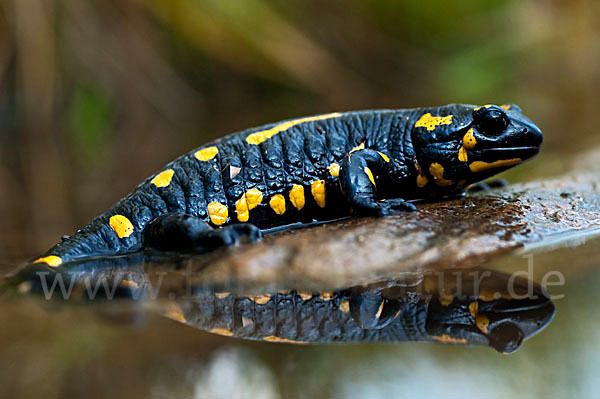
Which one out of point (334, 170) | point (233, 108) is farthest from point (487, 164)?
point (233, 108)

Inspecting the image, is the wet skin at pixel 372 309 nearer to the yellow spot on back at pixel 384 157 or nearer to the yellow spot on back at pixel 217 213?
the yellow spot on back at pixel 217 213

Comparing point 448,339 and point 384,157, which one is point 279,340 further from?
point 384,157

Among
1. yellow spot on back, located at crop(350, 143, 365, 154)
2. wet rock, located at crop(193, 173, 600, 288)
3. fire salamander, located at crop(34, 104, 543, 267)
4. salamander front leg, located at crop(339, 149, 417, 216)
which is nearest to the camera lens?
wet rock, located at crop(193, 173, 600, 288)

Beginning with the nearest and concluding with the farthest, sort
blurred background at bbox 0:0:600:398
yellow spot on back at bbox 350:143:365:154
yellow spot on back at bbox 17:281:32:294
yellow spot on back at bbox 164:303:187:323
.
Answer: blurred background at bbox 0:0:600:398
yellow spot on back at bbox 164:303:187:323
yellow spot on back at bbox 17:281:32:294
yellow spot on back at bbox 350:143:365:154

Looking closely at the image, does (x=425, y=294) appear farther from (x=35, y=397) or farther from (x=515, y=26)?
(x=515, y=26)

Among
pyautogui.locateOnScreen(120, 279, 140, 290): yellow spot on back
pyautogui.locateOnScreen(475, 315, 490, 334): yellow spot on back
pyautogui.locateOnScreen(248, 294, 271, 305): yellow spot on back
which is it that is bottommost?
pyautogui.locateOnScreen(475, 315, 490, 334): yellow spot on back

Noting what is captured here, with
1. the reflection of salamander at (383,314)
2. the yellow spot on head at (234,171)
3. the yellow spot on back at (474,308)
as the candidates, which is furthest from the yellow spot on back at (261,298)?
the yellow spot on head at (234,171)

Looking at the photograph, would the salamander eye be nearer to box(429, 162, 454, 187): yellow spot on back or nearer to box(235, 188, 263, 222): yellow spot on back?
box(429, 162, 454, 187): yellow spot on back

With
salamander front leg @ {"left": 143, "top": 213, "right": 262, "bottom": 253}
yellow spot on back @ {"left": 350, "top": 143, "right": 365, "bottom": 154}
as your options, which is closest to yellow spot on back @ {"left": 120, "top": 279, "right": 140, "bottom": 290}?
salamander front leg @ {"left": 143, "top": 213, "right": 262, "bottom": 253}

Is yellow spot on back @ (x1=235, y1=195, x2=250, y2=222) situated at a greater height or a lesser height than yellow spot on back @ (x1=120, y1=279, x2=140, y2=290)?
greater
